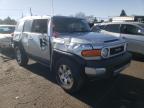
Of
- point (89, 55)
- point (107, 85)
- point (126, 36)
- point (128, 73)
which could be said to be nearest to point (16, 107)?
point (89, 55)

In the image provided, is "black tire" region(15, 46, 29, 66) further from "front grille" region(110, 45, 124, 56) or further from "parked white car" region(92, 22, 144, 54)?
"parked white car" region(92, 22, 144, 54)

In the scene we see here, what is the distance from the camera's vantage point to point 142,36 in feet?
25.9

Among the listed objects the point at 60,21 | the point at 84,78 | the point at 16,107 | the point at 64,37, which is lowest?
the point at 16,107

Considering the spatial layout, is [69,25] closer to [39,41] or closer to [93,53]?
[39,41]

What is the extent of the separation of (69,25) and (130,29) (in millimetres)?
3873

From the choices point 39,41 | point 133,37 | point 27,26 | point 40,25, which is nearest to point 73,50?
point 39,41

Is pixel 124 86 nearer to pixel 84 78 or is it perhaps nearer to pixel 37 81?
pixel 84 78

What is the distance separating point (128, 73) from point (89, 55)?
275 cm

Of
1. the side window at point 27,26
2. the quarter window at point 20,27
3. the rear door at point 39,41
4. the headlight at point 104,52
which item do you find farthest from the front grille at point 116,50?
the quarter window at point 20,27

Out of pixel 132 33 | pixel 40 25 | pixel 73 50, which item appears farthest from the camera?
pixel 132 33

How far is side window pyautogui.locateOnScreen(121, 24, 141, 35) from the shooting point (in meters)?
8.25

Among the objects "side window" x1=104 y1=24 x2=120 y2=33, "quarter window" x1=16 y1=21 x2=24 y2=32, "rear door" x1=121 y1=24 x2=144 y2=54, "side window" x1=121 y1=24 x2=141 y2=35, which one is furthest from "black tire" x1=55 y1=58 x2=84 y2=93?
"side window" x1=104 y1=24 x2=120 y2=33

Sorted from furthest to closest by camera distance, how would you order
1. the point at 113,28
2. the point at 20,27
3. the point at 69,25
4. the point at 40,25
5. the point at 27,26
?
the point at 113,28 < the point at 20,27 < the point at 27,26 < the point at 40,25 < the point at 69,25

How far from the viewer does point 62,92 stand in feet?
16.4
